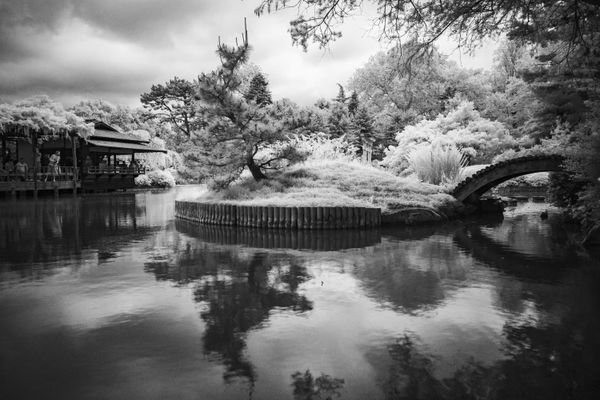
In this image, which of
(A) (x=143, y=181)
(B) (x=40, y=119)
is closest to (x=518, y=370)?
(B) (x=40, y=119)

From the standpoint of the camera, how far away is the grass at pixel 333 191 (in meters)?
12.4

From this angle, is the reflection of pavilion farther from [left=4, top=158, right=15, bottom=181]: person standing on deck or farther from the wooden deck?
[left=4, top=158, right=15, bottom=181]: person standing on deck

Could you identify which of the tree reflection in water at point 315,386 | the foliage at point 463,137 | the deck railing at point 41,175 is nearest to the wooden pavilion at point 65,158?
the deck railing at point 41,175

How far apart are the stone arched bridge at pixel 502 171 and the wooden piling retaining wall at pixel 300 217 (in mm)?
4198

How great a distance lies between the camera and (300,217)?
11.5 metres

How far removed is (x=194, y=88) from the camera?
13.3m

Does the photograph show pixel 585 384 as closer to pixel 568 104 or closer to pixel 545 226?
pixel 545 226

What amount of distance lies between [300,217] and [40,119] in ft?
69.1

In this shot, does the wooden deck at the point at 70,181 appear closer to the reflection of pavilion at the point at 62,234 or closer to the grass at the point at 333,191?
the reflection of pavilion at the point at 62,234

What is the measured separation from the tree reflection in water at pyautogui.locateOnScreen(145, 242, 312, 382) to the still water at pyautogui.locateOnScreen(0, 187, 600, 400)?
24 millimetres

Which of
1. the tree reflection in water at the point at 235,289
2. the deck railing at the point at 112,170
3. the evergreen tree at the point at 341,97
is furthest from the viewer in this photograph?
the evergreen tree at the point at 341,97

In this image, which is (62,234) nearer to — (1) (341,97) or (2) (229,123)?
(2) (229,123)

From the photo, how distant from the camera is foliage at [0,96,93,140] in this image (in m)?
25.2

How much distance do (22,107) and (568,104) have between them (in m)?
26.6
